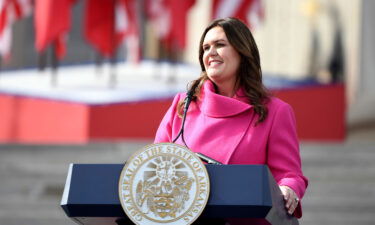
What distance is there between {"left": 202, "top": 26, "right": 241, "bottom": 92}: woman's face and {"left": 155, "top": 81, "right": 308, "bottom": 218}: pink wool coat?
72mm

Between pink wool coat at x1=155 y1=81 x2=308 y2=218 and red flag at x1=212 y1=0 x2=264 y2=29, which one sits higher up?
pink wool coat at x1=155 y1=81 x2=308 y2=218

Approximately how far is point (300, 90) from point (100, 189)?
10.2 metres

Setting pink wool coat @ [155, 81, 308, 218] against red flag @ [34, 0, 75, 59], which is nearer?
pink wool coat @ [155, 81, 308, 218]

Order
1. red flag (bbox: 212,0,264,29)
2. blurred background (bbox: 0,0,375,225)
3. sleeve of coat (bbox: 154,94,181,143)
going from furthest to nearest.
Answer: red flag (bbox: 212,0,264,29), blurred background (bbox: 0,0,375,225), sleeve of coat (bbox: 154,94,181,143)

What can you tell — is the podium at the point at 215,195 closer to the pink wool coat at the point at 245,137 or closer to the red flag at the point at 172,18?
the pink wool coat at the point at 245,137

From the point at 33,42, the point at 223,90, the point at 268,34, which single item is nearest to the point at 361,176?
the point at 223,90

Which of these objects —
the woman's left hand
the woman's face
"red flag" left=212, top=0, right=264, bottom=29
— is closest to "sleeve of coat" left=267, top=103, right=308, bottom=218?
the woman's left hand

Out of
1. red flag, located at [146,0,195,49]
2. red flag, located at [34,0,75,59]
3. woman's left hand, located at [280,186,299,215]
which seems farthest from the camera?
red flag, located at [146,0,195,49]

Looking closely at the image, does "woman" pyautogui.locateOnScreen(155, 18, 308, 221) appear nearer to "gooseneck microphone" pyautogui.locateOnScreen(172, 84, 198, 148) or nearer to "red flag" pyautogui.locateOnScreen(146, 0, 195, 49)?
"gooseneck microphone" pyautogui.locateOnScreen(172, 84, 198, 148)

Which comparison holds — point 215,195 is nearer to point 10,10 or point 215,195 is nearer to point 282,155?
point 282,155

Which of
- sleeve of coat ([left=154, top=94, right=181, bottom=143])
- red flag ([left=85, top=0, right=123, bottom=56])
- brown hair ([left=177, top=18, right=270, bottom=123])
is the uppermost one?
brown hair ([left=177, top=18, right=270, bottom=123])

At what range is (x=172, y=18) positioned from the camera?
43.3 ft

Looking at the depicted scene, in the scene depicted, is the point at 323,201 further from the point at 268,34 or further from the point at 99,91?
the point at 268,34

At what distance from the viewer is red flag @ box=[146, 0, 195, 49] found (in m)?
13.2
